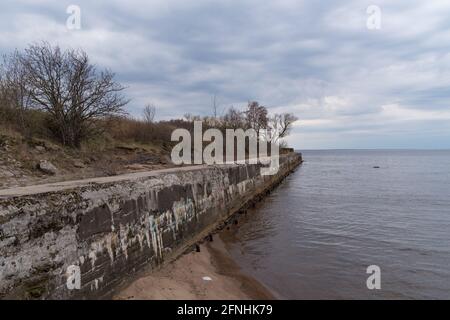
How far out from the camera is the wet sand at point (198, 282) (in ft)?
18.5

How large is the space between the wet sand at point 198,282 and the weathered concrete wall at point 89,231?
0.97ft

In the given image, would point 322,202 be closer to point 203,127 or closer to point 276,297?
point 276,297

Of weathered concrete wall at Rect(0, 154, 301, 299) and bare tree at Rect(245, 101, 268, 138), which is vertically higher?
bare tree at Rect(245, 101, 268, 138)

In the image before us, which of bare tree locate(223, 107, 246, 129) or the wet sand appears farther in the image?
bare tree locate(223, 107, 246, 129)

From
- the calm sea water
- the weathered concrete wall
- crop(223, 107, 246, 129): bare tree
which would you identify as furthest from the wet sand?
crop(223, 107, 246, 129): bare tree

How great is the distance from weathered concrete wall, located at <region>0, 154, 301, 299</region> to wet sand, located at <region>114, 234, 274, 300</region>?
295 mm

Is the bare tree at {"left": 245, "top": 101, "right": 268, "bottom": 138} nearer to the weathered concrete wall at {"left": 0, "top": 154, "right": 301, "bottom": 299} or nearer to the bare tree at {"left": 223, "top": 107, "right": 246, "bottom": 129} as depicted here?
the bare tree at {"left": 223, "top": 107, "right": 246, "bottom": 129}

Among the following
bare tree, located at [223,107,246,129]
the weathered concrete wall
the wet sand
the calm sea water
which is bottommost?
the calm sea water

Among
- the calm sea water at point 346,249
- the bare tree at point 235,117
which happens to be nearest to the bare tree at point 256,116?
the bare tree at point 235,117

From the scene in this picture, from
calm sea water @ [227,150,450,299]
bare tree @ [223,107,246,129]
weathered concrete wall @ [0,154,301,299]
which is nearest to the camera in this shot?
weathered concrete wall @ [0,154,301,299]

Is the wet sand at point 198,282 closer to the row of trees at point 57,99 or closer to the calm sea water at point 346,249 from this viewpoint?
the calm sea water at point 346,249

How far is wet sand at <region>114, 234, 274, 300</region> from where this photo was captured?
18.5ft

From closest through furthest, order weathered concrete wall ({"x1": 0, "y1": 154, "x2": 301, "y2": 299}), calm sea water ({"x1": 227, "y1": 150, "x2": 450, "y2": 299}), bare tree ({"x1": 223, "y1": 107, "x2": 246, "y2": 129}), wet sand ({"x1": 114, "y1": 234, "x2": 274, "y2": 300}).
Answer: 1. weathered concrete wall ({"x1": 0, "y1": 154, "x2": 301, "y2": 299})
2. wet sand ({"x1": 114, "y1": 234, "x2": 274, "y2": 300})
3. calm sea water ({"x1": 227, "y1": 150, "x2": 450, "y2": 299})
4. bare tree ({"x1": 223, "y1": 107, "x2": 246, "y2": 129})

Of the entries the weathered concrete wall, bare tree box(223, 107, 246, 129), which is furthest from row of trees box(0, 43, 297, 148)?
bare tree box(223, 107, 246, 129)
